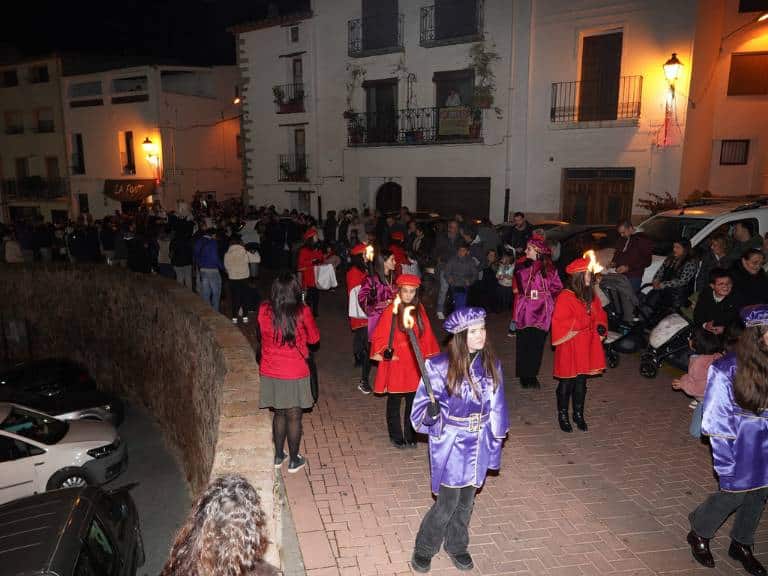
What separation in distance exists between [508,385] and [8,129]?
39.8 metres

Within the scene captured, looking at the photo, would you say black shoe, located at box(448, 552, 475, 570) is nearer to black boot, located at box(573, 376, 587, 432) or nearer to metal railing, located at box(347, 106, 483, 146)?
black boot, located at box(573, 376, 587, 432)

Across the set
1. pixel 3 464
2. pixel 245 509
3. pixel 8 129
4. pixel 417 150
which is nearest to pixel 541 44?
pixel 417 150

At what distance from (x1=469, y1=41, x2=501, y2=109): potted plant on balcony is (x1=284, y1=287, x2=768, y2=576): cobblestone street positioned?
13.9 metres

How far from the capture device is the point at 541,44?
18.5 metres

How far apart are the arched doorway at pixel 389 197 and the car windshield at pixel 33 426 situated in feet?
48.0

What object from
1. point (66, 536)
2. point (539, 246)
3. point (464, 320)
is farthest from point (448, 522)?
point (539, 246)

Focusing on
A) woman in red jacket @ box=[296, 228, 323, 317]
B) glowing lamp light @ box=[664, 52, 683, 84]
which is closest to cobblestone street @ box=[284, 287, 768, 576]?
woman in red jacket @ box=[296, 228, 323, 317]

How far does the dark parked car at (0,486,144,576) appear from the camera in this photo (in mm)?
4824

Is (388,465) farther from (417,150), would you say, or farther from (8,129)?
(8,129)

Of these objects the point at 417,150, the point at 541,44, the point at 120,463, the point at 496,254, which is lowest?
the point at 120,463

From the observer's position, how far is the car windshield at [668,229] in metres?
11.0

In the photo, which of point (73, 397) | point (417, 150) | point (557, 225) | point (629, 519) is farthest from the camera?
point (417, 150)

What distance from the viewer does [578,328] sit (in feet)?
21.1

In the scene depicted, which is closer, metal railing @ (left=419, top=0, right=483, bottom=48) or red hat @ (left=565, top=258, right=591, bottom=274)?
red hat @ (left=565, top=258, right=591, bottom=274)
